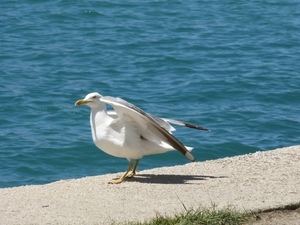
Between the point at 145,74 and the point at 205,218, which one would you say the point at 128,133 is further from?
the point at 145,74

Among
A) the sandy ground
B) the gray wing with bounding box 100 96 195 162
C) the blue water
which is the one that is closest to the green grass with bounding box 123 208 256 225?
the sandy ground

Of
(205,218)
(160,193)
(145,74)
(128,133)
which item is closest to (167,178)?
(128,133)

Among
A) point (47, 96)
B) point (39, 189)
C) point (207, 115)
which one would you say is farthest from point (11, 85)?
point (39, 189)

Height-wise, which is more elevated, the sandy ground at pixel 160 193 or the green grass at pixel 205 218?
the green grass at pixel 205 218

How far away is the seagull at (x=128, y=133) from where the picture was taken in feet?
25.0

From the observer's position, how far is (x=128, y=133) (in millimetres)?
7773

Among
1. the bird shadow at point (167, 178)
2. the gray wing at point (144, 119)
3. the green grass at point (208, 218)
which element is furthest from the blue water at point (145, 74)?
the green grass at point (208, 218)

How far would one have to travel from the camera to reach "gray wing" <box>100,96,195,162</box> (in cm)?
748

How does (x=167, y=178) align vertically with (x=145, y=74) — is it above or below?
above

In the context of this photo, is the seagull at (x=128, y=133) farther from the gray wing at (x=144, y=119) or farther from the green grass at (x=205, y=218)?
the green grass at (x=205, y=218)

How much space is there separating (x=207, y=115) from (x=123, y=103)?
627cm

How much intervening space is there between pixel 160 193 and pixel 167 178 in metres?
0.67

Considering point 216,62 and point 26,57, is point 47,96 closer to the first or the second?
point 26,57

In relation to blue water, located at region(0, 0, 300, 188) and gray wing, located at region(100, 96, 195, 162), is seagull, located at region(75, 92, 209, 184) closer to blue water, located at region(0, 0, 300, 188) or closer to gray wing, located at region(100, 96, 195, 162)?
gray wing, located at region(100, 96, 195, 162)
